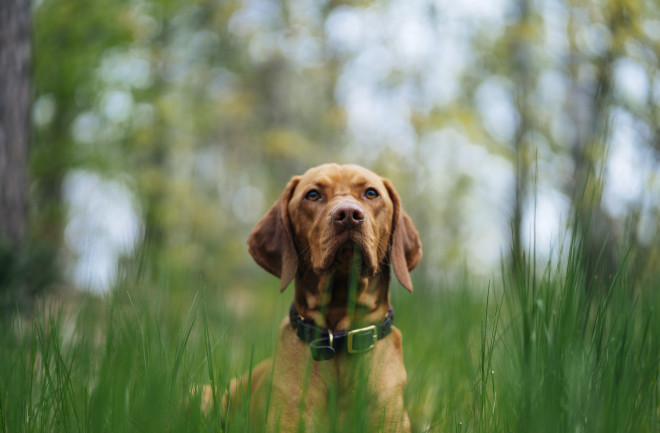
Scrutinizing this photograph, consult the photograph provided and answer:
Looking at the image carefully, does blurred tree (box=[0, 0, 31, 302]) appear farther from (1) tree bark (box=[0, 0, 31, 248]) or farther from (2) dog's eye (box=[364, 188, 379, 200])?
(2) dog's eye (box=[364, 188, 379, 200])

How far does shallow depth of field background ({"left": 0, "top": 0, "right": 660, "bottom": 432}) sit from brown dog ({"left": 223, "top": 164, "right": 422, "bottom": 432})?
1.06ft

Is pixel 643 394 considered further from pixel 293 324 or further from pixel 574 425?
pixel 293 324

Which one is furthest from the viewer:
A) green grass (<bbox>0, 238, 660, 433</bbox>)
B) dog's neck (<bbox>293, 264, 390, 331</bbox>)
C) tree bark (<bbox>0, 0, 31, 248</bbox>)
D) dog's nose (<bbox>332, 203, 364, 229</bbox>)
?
tree bark (<bbox>0, 0, 31, 248</bbox>)

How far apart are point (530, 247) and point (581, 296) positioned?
25cm

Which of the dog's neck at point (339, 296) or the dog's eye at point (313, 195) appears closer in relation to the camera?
the dog's neck at point (339, 296)

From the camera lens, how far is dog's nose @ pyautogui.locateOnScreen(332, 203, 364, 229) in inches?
106

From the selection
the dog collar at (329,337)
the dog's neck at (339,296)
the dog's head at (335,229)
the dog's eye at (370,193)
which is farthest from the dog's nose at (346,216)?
the dog collar at (329,337)

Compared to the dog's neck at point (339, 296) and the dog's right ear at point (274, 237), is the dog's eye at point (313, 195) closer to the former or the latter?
the dog's right ear at point (274, 237)

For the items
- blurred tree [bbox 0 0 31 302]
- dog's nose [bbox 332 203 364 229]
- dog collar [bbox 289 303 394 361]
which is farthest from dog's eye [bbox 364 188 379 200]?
blurred tree [bbox 0 0 31 302]

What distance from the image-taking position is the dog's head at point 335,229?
108 inches

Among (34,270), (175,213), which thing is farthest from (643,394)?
(175,213)

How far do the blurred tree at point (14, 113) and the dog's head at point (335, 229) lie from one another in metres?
3.35

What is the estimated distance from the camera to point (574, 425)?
168cm

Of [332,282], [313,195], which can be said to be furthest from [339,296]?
[313,195]
